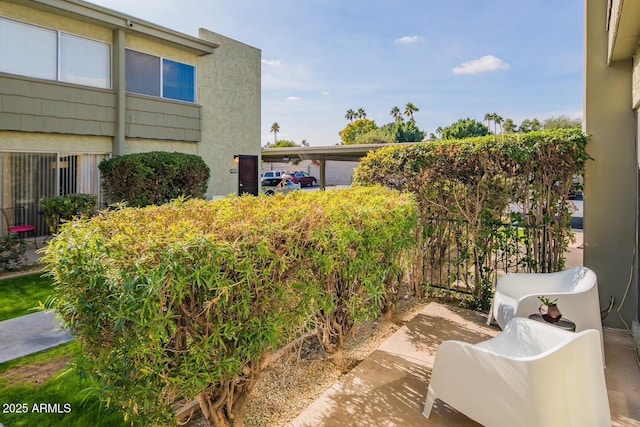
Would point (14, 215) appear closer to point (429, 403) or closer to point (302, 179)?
point (429, 403)

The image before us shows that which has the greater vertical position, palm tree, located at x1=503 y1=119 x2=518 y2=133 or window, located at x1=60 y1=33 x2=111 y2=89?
palm tree, located at x1=503 y1=119 x2=518 y2=133

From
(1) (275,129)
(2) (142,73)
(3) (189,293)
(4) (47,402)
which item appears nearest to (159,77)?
(2) (142,73)

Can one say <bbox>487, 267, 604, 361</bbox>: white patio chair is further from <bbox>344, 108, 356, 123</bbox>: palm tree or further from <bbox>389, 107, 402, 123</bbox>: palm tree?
<bbox>344, 108, 356, 123</bbox>: palm tree

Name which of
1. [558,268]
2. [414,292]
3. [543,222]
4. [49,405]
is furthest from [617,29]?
[49,405]

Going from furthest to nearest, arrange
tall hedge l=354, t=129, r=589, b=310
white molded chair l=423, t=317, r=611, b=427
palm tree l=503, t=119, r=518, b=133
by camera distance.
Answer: palm tree l=503, t=119, r=518, b=133 < tall hedge l=354, t=129, r=589, b=310 < white molded chair l=423, t=317, r=611, b=427

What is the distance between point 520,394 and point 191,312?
2.05 meters

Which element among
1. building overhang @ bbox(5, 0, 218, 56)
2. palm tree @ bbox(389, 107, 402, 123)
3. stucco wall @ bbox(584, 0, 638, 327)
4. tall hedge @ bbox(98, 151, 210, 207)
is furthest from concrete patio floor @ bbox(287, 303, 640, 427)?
palm tree @ bbox(389, 107, 402, 123)

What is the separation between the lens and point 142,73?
1142 cm

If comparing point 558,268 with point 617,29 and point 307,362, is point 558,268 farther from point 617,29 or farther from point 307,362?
point 307,362

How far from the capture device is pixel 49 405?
124 inches

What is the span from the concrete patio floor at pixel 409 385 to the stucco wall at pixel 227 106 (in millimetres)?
10068

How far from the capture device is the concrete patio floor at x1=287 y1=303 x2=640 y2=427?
3051 millimetres

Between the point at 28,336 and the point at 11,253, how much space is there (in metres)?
3.79

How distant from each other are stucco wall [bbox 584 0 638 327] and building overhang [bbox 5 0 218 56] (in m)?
10.2
